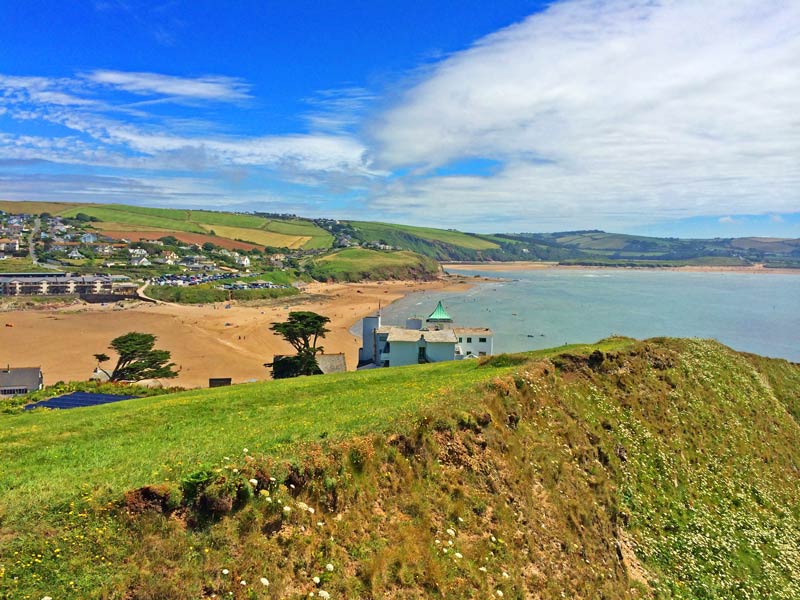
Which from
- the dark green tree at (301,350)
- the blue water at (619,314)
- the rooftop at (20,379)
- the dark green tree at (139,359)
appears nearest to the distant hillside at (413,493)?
the dark green tree at (301,350)

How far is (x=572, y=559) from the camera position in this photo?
12.3m

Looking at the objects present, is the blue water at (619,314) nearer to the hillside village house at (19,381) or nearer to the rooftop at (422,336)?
the rooftop at (422,336)

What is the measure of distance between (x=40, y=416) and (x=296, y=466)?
14.4m

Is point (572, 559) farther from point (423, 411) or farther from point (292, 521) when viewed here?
point (292, 521)

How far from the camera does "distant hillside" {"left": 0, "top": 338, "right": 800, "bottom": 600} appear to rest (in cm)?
796

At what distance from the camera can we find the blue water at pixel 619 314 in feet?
272

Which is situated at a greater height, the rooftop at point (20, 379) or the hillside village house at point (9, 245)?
the hillside village house at point (9, 245)

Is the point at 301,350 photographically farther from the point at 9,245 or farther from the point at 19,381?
the point at 9,245

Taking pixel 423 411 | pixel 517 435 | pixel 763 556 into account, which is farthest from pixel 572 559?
pixel 763 556

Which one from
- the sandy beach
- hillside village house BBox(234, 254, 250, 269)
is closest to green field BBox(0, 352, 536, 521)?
the sandy beach

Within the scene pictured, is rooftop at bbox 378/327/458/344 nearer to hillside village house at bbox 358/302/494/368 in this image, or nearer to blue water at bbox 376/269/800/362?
hillside village house at bbox 358/302/494/368

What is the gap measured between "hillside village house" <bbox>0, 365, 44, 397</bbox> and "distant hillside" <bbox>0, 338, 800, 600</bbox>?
27.1 m

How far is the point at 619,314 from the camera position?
11050 cm

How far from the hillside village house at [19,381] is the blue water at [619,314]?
53723 mm
